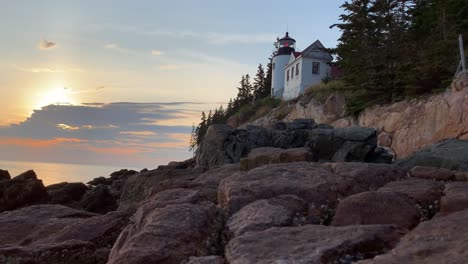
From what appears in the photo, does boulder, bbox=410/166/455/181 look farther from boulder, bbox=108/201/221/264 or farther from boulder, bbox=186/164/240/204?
boulder, bbox=108/201/221/264

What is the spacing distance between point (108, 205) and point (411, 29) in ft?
84.5

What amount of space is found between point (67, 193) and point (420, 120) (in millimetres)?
18077

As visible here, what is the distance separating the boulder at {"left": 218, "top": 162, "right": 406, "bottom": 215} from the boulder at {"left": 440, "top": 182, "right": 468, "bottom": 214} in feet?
5.41

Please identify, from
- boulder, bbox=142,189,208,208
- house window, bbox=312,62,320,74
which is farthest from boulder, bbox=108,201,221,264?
house window, bbox=312,62,320,74

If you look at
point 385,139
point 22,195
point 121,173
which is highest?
point 385,139

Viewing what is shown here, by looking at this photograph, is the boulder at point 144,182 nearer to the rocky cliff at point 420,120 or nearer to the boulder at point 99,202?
the boulder at point 99,202

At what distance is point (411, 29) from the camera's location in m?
36.0

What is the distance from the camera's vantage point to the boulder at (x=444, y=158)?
40.7 ft

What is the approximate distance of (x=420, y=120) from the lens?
24.8 metres

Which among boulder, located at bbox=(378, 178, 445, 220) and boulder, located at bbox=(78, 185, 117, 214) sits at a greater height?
boulder, located at bbox=(378, 178, 445, 220)

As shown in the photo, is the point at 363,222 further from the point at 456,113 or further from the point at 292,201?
the point at 456,113

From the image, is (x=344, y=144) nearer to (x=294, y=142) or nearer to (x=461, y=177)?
(x=294, y=142)

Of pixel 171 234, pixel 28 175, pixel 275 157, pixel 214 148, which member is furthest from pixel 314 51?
pixel 171 234

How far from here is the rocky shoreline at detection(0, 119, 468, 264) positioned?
19.5ft
